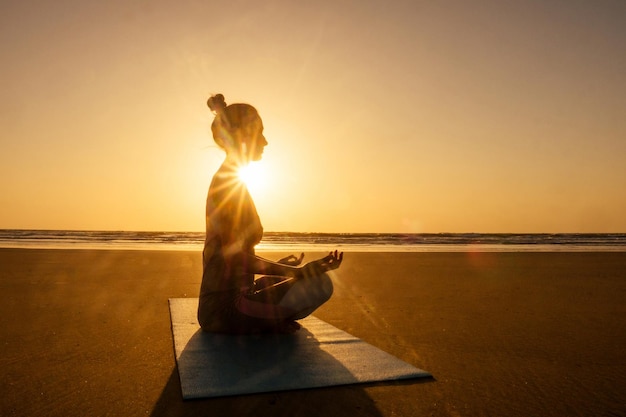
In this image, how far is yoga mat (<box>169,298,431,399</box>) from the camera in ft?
10.4

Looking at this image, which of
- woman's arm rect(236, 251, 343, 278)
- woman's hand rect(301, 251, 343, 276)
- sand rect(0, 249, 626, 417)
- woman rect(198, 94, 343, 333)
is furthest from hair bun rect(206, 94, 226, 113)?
sand rect(0, 249, 626, 417)

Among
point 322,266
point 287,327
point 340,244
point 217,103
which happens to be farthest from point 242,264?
point 340,244

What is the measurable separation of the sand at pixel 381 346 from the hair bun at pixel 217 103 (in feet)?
6.61

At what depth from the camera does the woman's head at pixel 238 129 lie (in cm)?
410

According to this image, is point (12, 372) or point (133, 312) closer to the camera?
point (12, 372)

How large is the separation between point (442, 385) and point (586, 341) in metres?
2.01

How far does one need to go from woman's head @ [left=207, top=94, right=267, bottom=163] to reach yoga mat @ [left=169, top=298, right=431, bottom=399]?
151 centimetres

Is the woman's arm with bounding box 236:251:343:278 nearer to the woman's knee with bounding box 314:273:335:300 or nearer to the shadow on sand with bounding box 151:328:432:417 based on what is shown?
the woman's knee with bounding box 314:273:335:300

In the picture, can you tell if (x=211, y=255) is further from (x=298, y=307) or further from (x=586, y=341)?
(x=586, y=341)

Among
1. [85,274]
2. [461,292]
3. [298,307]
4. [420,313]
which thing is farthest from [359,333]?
[85,274]

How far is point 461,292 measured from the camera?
758 centimetres

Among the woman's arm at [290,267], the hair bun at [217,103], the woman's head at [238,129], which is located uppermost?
the hair bun at [217,103]

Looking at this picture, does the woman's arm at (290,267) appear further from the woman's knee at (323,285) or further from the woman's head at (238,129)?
the woman's head at (238,129)

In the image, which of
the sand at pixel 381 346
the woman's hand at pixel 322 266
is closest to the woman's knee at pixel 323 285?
the woman's hand at pixel 322 266
